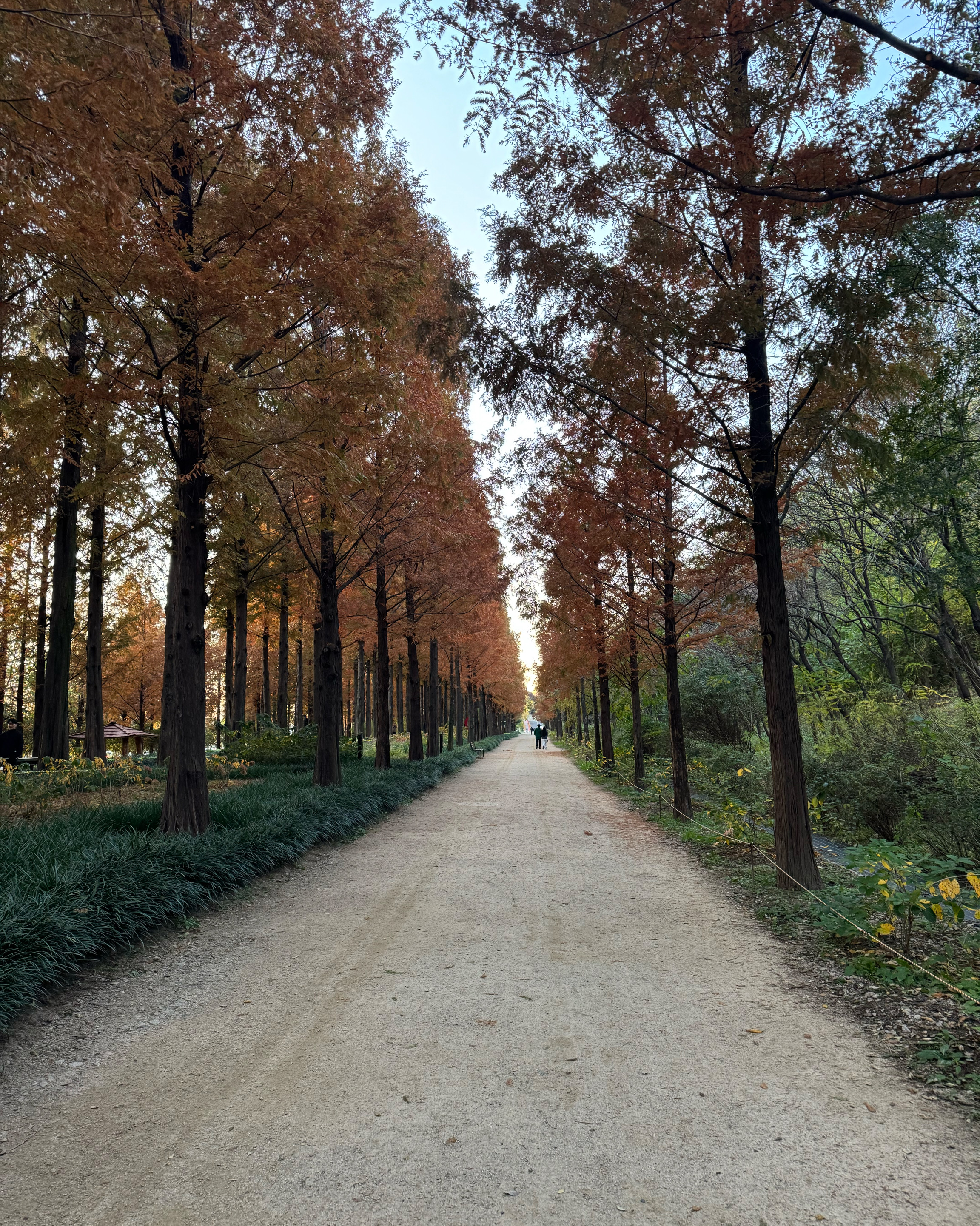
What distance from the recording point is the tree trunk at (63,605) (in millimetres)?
11750

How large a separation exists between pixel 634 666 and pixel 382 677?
5.90 metres

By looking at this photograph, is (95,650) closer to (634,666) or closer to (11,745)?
(11,745)

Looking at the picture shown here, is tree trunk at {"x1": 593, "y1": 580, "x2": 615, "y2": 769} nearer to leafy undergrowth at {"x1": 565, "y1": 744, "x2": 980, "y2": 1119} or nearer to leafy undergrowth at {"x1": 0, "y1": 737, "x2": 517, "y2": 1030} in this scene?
leafy undergrowth at {"x1": 0, "y1": 737, "x2": 517, "y2": 1030}

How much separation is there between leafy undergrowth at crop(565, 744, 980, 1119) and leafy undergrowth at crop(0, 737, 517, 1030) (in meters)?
4.57

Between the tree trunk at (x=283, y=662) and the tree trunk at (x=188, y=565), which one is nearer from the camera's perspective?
the tree trunk at (x=188, y=565)

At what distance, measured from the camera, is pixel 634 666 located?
47.2 feet

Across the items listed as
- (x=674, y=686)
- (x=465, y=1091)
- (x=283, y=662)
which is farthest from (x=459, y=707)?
(x=465, y=1091)

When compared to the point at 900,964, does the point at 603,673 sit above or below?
above

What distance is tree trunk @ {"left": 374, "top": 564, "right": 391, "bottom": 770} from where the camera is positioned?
15523mm

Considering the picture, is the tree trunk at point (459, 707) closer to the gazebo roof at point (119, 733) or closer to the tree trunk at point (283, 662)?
the tree trunk at point (283, 662)

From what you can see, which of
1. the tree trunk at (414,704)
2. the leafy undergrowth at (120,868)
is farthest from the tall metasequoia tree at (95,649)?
the tree trunk at (414,704)

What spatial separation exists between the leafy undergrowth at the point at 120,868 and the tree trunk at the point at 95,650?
6.14m

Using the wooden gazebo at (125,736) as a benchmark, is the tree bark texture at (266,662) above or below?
above

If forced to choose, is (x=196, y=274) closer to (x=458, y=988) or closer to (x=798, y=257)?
(x=798, y=257)
